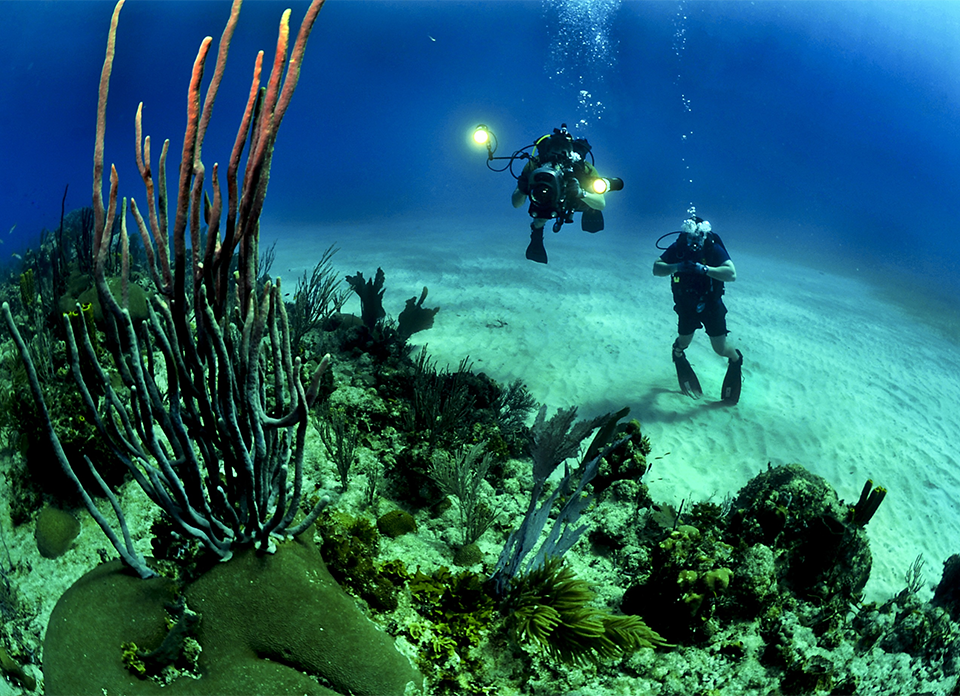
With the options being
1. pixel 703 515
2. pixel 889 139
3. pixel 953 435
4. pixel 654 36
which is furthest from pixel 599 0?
pixel 703 515

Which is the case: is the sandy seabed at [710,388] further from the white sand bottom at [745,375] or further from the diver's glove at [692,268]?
the diver's glove at [692,268]

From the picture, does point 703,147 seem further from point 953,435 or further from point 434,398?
point 434,398

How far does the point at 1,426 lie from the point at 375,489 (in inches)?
109

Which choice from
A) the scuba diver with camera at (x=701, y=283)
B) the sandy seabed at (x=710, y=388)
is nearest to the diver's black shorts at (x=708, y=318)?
the scuba diver with camera at (x=701, y=283)

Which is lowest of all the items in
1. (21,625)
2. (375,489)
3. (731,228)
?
(21,625)

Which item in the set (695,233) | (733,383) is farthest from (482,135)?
(733,383)

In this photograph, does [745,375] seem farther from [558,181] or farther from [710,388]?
[558,181]

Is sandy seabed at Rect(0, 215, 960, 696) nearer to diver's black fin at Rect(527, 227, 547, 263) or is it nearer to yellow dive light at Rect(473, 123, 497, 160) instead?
diver's black fin at Rect(527, 227, 547, 263)

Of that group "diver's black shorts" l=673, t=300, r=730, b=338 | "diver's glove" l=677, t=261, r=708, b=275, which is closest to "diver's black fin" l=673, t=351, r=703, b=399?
"diver's black shorts" l=673, t=300, r=730, b=338

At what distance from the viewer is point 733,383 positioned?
7180 mm

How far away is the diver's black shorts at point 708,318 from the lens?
23.3 ft

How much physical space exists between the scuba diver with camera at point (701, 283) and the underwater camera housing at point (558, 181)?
118cm

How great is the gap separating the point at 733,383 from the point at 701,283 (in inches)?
65.3

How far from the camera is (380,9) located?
52.2 meters
